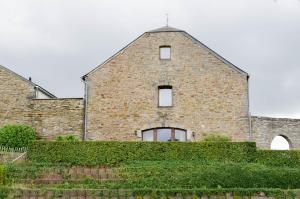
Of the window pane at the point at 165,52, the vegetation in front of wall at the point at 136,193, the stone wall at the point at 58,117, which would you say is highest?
the window pane at the point at 165,52

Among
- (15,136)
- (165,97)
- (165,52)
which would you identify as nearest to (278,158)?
(165,97)

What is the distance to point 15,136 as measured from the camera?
2545 centimetres

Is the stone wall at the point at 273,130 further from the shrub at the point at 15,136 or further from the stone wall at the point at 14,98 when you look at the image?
the stone wall at the point at 14,98

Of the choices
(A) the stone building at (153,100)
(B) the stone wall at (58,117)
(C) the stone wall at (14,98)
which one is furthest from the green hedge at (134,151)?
(C) the stone wall at (14,98)

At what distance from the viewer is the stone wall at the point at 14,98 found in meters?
28.0

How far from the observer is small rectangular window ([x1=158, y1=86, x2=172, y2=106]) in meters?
27.5

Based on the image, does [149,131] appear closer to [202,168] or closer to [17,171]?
[202,168]

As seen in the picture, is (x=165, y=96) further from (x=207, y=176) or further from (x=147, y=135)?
(x=207, y=176)

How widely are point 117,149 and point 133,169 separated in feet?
9.47

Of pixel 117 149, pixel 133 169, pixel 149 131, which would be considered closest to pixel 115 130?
pixel 149 131

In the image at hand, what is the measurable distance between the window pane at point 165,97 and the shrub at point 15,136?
20.4 ft

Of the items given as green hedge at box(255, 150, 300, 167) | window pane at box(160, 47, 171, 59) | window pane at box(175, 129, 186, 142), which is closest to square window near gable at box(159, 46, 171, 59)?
window pane at box(160, 47, 171, 59)

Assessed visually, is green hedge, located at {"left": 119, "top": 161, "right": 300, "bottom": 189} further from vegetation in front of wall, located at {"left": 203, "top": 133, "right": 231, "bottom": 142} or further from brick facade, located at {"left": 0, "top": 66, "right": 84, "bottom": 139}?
brick facade, located at {"left": 0, "top": 66, "right": 84, "bottom": 139}

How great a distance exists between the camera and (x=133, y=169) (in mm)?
18500
